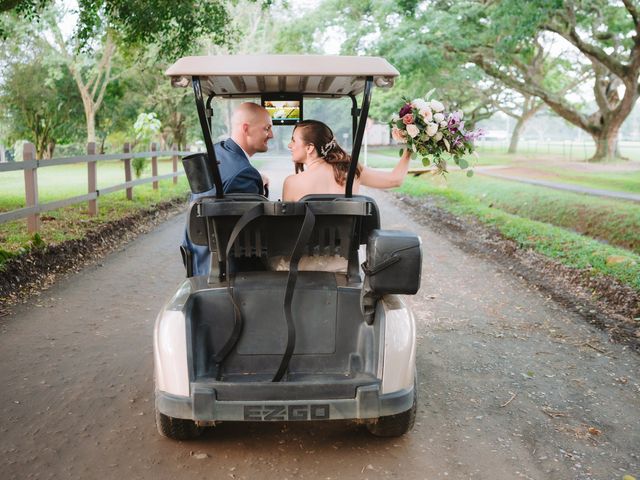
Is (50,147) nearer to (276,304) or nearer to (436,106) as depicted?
(436,106)

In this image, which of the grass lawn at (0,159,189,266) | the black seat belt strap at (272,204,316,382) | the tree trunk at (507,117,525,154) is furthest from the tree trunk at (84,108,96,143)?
the black seat belt strap at (272,204,316,382)

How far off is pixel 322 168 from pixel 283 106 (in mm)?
1126

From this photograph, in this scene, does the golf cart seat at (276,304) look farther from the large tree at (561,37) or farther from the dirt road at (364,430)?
the large tree at (561,37)

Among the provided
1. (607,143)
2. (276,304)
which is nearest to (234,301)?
(276,304)

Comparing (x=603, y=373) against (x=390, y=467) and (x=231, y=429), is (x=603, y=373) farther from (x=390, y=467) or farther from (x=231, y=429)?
(x=231, y=429)

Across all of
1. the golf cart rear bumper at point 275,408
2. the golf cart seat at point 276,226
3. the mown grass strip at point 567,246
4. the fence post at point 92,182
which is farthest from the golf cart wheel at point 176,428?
the fence post at point 92,182

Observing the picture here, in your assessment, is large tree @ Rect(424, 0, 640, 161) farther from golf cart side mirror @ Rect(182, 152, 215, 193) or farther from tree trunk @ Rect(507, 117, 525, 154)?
tree trunk @ Rect(507, 117, 525, 154)

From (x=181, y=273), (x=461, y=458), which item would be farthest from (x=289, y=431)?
(x=181, y=273)

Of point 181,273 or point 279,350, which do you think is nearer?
point 279,350

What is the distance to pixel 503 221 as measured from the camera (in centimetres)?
1120

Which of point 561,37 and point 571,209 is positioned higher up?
point 561,37

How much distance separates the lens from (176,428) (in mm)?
3236

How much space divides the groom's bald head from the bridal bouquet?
86 centimetres

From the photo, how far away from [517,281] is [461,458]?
169 inches
